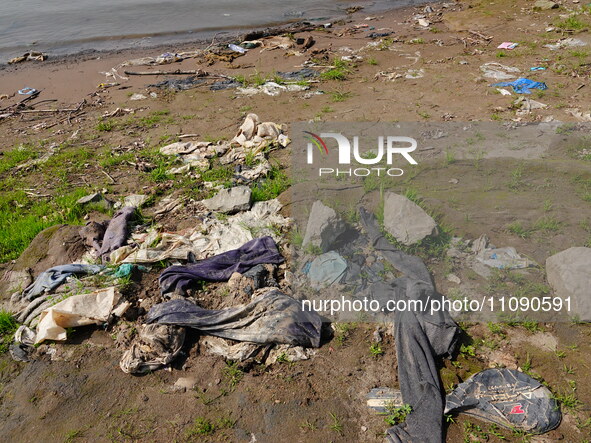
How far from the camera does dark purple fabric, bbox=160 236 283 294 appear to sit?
415 cm

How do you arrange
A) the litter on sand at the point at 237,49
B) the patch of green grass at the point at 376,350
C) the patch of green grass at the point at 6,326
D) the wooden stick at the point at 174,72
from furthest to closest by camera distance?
the litter on sand at the point at 237,49, the wooden stick at the point at 174,72, the patch of green grass at the point at 6,326, the patch of green grass at the point at 376,350

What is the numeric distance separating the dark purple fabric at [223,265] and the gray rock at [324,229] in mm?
396

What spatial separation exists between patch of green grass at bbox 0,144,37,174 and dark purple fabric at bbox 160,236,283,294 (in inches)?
179

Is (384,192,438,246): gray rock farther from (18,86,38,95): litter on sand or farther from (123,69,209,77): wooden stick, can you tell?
(18,86,38,95): litter on sand

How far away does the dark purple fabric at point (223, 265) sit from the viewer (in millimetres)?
4152

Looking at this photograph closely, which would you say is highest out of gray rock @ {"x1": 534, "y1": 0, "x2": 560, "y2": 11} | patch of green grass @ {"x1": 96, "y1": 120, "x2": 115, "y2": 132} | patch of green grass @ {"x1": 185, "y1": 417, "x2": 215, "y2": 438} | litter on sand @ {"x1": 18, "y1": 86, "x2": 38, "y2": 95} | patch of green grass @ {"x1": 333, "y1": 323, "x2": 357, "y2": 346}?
gray rock @ {"x1": 534, "y1": 0, "x2": 560, "y2": 11}

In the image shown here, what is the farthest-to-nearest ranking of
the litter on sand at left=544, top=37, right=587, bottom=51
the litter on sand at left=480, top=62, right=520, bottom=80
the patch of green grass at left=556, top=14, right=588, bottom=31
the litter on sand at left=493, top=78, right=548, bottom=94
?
the patch of green grass at left=556, top=14, right=588, bottom=31 → the litter on sand at left=544, top=37, right=587, bottom=51 → the litter on sand at left=480, top=62, right=520, bottom=80 → the litter on sand at left=493, top=78, right=548, bottom=94

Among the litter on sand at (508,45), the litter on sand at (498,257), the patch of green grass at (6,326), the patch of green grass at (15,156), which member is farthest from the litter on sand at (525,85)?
the patch of green grass at (15,156)

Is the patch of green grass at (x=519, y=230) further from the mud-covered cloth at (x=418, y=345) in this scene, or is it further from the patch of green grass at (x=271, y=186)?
the patch of green grass at (x=271, y=186)

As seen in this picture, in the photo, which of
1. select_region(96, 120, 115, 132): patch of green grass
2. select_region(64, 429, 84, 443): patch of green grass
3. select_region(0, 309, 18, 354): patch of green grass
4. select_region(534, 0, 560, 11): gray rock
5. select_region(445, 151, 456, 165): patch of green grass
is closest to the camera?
select_region(64, 429, 84, 443): patch of green grass

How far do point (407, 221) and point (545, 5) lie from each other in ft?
35.9

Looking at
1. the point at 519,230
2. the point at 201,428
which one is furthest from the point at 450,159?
the point at 201,428

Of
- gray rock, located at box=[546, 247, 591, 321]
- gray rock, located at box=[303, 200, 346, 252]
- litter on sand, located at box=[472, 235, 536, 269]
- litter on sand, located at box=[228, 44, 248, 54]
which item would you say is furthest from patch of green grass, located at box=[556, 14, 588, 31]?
gray rock, located at box=[303, 200, 346, 252]

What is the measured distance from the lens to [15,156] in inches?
281
